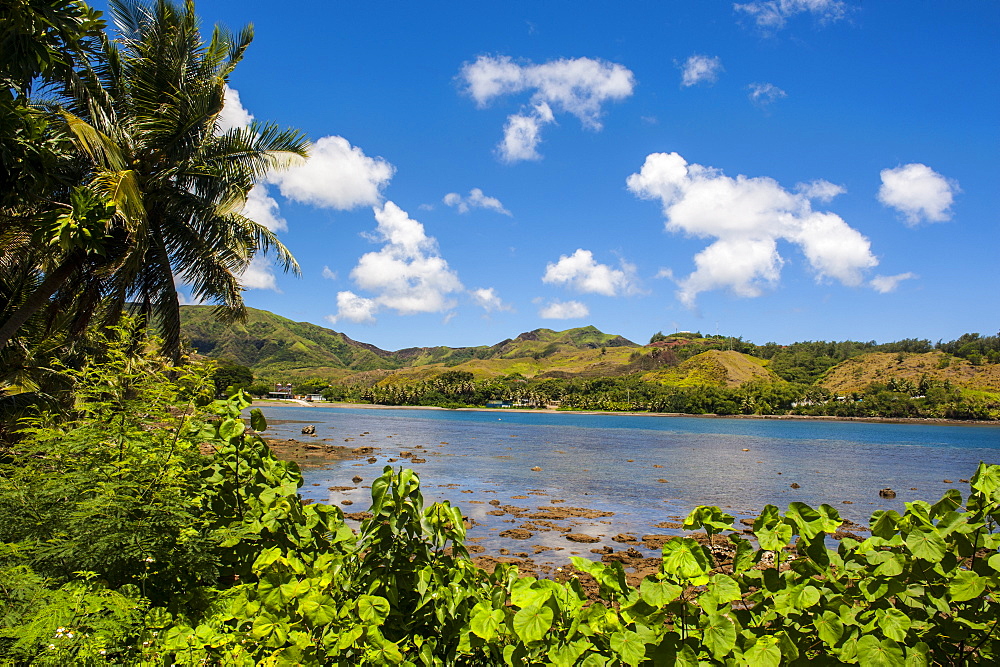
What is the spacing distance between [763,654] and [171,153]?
54.3 feet

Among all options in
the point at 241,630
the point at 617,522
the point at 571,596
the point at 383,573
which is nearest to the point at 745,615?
the point at 571,596

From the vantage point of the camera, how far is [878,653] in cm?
248

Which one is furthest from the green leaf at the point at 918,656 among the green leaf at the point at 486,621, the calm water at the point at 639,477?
the calm water at the point at 639,477

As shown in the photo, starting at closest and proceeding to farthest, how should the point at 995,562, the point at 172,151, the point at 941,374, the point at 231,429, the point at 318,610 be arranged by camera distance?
the point at 995,562 < the point at 318,610 < the point at 231,429 < the point at 172,151 < the point at 941,374

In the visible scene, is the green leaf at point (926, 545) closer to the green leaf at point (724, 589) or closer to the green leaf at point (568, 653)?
the green leaf at point (724, 589)

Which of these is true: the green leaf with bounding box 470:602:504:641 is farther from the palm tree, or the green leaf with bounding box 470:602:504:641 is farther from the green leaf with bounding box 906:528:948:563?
the palm tree

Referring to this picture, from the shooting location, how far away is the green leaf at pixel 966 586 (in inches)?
96.8

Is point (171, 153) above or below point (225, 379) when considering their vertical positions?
above

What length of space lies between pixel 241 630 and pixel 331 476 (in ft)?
108

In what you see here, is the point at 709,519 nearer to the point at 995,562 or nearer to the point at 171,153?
the point at 995,562

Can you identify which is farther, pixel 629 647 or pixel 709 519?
pixel 709 519

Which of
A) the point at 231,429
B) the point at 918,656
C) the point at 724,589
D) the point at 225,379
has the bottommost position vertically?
the point at 918,656

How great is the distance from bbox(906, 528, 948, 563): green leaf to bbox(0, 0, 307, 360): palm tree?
47.3 feet

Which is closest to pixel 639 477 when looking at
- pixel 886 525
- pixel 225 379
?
pixel 225 379
